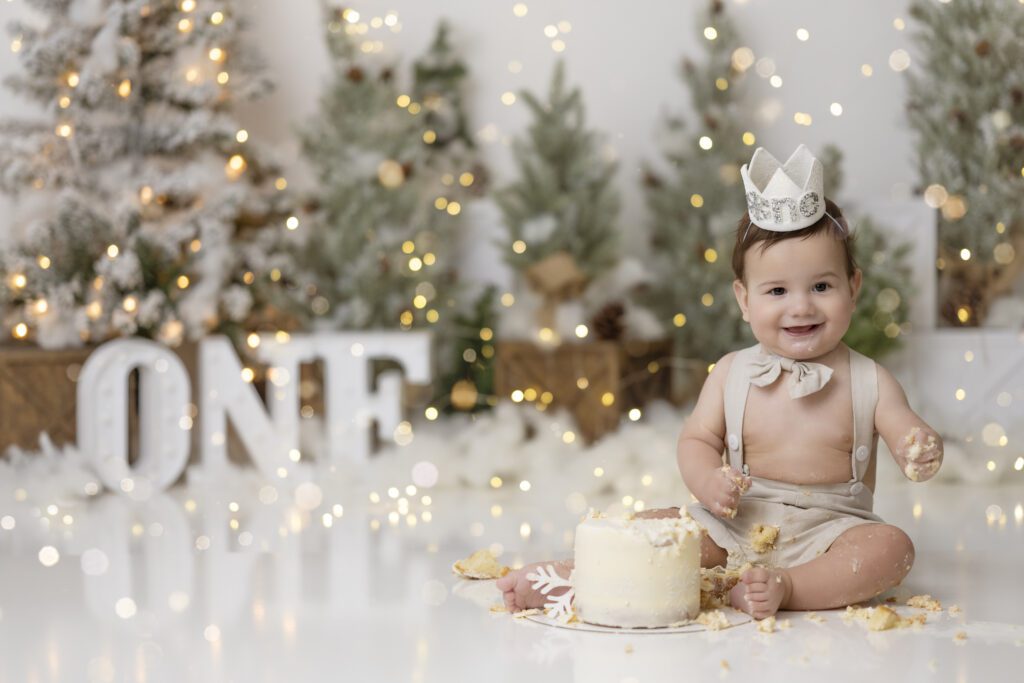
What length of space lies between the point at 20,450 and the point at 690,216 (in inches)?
80.0

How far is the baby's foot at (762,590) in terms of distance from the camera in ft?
5.52

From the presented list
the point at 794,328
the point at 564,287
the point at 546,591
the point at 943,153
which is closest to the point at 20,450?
the point at 564,287

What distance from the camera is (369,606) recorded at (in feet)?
6.14

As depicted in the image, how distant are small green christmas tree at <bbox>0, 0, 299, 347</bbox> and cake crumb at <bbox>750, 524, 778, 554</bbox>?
1.87m

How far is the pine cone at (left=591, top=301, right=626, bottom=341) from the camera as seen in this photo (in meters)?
3.52

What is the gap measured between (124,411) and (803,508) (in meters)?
1.93

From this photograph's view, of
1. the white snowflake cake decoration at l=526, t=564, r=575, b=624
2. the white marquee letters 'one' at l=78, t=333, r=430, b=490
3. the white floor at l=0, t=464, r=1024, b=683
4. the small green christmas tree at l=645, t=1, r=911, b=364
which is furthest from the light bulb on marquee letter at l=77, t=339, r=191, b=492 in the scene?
the white snowflake cake decoration at l=526, t=564, r=575, b=624

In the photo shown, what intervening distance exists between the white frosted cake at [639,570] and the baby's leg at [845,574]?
0.11 meters

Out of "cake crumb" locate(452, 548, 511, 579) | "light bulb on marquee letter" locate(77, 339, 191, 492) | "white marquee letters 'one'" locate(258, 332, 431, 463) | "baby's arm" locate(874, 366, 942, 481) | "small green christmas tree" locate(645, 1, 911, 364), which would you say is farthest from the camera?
"small green christmas tree" locate(645, 1, 911, 364)

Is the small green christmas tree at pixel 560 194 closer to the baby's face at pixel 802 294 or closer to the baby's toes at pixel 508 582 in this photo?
the baby's face at pixel 802 294

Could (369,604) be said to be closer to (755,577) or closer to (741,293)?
(755,577)

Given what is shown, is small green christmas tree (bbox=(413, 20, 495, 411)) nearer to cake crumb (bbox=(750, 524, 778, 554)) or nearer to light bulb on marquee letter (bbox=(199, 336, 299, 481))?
light bulb on marquee letter (bbox=(199, 336, 299, 481))

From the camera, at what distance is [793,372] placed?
186 cm

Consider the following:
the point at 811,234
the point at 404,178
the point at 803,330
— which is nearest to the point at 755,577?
the point at 803,330
